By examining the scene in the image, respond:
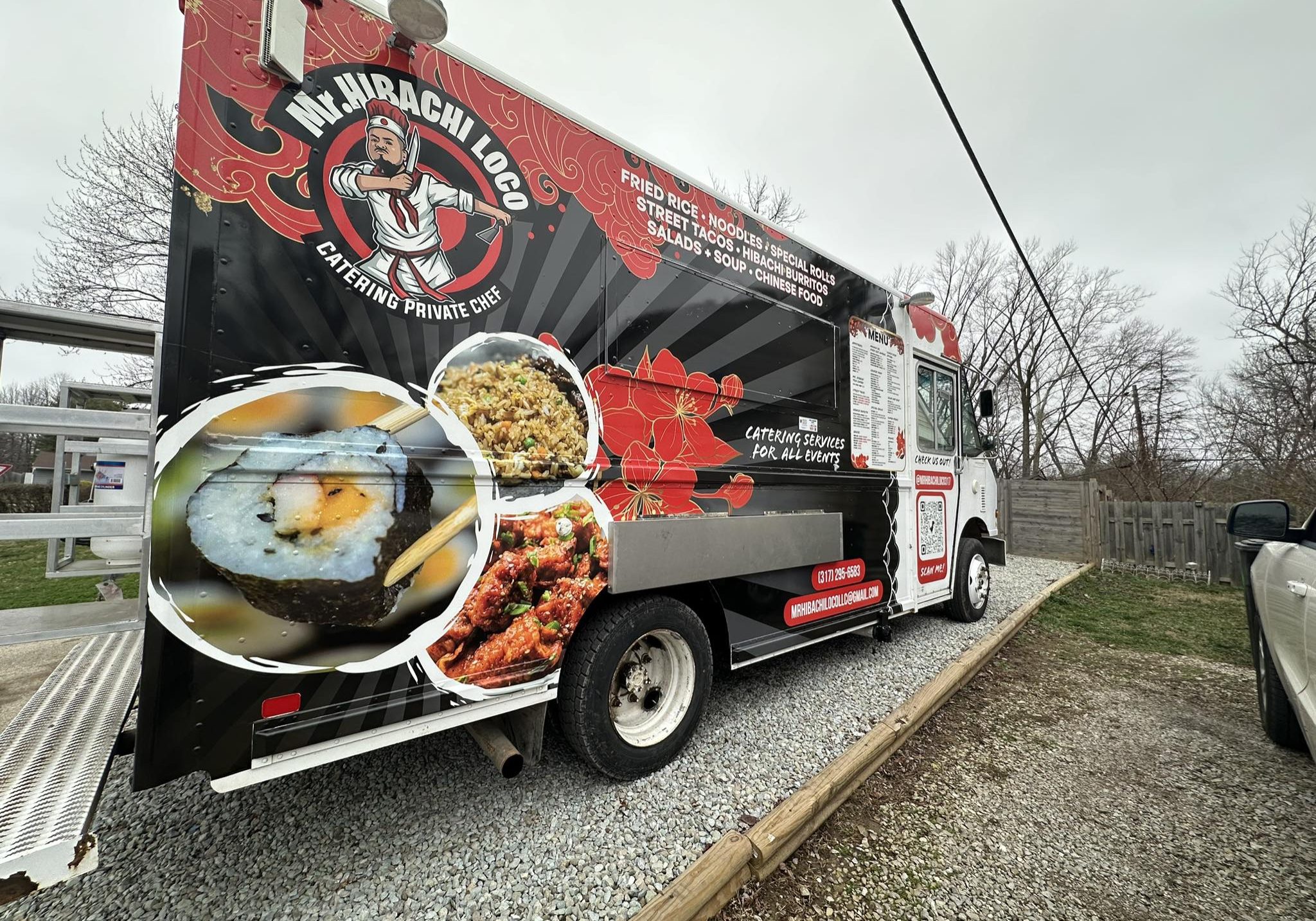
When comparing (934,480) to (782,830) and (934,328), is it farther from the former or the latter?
(782,830)

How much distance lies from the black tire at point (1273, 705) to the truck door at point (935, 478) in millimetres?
1980

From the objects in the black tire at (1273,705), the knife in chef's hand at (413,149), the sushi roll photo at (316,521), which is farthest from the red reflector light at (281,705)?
the black tire at (1273,705)

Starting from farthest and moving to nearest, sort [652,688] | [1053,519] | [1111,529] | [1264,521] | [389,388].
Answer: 1. [1053,519]
2. [1111,529]
3. [1264,521]
4. [652,688]
5. [389,388]

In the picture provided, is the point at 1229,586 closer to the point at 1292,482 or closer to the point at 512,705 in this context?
the point at 1292,482

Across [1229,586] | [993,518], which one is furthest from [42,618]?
[1229,586]

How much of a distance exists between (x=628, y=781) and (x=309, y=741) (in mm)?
1485

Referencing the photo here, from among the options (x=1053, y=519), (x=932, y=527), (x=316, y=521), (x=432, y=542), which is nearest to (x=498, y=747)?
(x=432, y=542)

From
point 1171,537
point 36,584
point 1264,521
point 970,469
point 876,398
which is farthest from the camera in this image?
point 1171,537

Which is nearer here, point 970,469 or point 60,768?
point 60,768

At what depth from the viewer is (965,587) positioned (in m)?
5.39

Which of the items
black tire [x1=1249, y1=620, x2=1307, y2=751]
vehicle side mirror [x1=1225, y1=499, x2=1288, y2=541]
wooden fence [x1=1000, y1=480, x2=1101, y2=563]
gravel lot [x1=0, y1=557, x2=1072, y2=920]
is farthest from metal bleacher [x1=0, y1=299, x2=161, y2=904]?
wooden fence [x1=1000, y1=480, x2=1101, y2=563]

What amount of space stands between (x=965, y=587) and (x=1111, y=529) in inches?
299

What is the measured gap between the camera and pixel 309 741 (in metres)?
1.69

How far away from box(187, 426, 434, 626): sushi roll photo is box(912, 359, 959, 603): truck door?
420 cm
